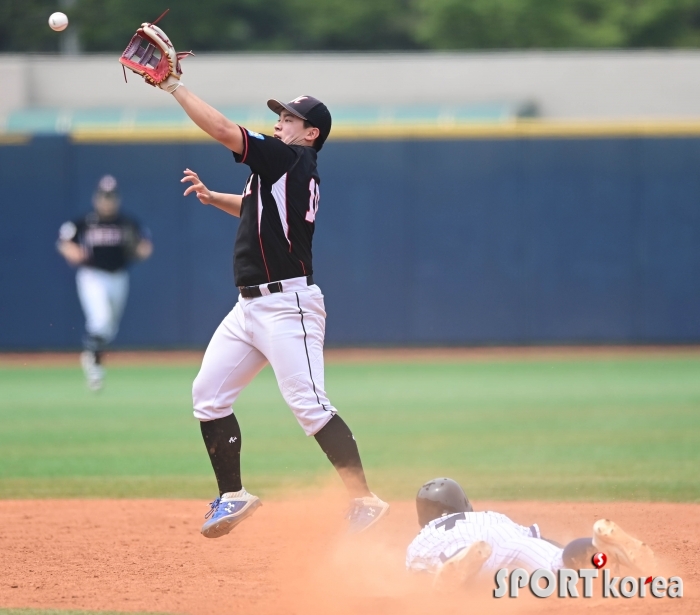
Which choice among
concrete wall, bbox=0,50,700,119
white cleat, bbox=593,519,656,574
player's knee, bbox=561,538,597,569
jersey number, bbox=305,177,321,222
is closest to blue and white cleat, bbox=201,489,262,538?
jersey number, bbox=305,177,321,222

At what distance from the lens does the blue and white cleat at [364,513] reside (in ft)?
16.0

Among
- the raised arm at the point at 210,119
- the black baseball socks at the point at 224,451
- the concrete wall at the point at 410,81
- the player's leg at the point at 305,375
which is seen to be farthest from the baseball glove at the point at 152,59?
the concrete wall at the point at 410,81

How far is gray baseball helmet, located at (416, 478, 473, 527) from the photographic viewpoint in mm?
4617

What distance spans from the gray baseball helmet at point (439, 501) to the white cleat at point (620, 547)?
0.72m

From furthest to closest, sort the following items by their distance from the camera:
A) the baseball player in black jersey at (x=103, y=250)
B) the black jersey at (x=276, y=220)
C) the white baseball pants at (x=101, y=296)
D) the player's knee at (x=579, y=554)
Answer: the baseball player in black jersey at (x=103, y=250) → the white baseball pants at (x=101, y=296) → the black jersey at (x=276, y=220) → the player's knee at (x=579, y=554)

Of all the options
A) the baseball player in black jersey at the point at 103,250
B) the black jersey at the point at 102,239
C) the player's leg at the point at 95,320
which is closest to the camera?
the player's leg at the point at 95,320

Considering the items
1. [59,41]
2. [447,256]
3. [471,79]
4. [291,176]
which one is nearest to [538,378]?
[447,256]

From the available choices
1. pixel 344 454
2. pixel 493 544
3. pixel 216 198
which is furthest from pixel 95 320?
pixel 493 544

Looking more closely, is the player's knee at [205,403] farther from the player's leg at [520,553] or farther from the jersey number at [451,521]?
the player's leg at [520,553]

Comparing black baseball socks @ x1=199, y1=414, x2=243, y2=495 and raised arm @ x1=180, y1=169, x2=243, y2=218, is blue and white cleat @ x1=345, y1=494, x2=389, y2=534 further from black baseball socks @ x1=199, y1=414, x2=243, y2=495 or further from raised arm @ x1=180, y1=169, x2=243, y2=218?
raised arm @ x1=180, y1=169, x2=243, y2=218

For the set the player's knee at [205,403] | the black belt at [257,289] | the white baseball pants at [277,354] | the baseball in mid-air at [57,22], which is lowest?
the player's knee at [205,403]

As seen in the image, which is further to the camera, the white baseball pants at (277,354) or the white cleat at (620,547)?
the white baseball pants at (277,354)

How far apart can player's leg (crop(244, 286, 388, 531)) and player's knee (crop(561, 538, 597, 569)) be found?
98 centimetres

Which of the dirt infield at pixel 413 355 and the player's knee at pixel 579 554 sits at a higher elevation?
the player's knee at pixel 579 554
